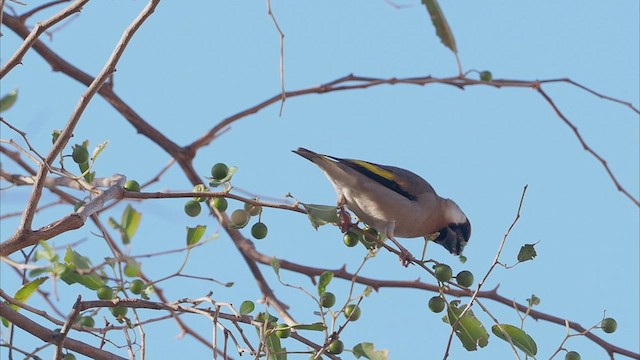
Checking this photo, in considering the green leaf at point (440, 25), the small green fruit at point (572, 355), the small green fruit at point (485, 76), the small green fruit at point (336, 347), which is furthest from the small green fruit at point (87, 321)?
the small green fruit at point (485, 76)

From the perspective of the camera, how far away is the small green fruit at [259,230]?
14.1 ft

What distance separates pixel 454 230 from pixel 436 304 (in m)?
3.04

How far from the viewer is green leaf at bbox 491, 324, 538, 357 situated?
393 centimetres

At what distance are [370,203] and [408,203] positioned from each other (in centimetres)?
48

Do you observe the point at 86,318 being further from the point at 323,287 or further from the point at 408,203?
the point at 408,203

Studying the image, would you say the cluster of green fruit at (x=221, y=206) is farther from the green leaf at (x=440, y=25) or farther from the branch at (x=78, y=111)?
the green leaf at (x=440, y=25)

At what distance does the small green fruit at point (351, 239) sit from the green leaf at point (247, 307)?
1105 millimetres

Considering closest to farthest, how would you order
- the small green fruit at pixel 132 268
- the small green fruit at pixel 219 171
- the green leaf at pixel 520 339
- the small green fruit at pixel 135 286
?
the small green fruit at pixel 132 268, the small green fruit at pixel 135 286, the green leaf at pixel 520 339, the small green fruit at pixel 219 171

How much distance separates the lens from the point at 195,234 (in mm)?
3588

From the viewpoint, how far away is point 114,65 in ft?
11.1

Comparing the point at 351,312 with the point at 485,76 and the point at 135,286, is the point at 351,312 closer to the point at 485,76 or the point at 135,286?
the point at 135,286

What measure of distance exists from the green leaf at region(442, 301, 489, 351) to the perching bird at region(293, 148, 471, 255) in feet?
5.14

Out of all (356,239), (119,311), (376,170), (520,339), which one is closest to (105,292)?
(119,311)

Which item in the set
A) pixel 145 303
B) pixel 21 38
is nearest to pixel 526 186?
pixel 145 303
